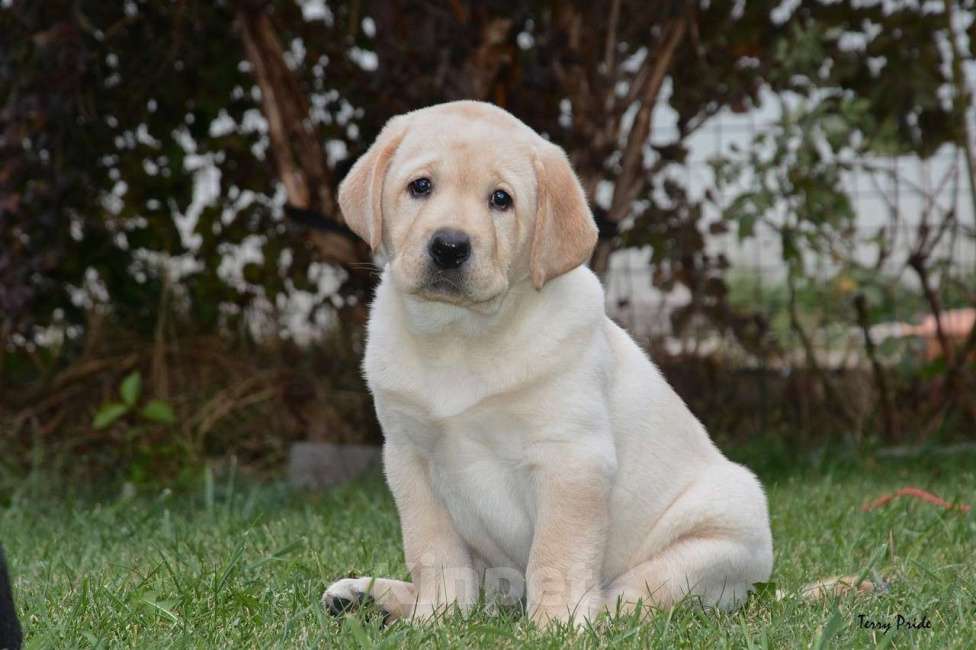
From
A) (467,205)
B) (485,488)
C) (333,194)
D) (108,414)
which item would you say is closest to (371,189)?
(467,205)

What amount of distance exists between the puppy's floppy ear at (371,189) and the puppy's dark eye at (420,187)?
0.08m

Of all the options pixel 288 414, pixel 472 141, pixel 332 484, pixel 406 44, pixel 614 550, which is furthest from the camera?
pixel 288 414

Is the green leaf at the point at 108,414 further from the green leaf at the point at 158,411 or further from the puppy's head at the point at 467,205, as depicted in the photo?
the puppy's head at the point at 467,205

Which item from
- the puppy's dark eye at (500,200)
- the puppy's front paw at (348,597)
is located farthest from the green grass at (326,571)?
the puppy's dark eye at (500,200)

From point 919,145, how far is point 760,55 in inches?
32.1

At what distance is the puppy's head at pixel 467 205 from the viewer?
2.42 meters

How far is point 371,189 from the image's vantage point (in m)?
2.55

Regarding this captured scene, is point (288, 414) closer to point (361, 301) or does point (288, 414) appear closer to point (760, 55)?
point (361, 301)

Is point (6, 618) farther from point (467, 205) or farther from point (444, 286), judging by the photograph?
point (467, 205)

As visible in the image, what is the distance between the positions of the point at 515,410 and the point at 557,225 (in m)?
0.37

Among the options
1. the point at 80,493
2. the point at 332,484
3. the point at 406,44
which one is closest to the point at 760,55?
the point at 406,44

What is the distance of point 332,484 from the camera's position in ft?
Result: 17.0

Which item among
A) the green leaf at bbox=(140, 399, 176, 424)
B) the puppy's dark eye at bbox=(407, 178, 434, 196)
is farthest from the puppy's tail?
the green leaf at bbox=(140, 399, 176, 424)

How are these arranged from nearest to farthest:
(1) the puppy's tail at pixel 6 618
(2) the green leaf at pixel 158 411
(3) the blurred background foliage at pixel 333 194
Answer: (1) the puppy's tail at pixel 6 618
(3) the blurred background foliage at pixel 333 194
(2) the green leaf at pixel 158 411
